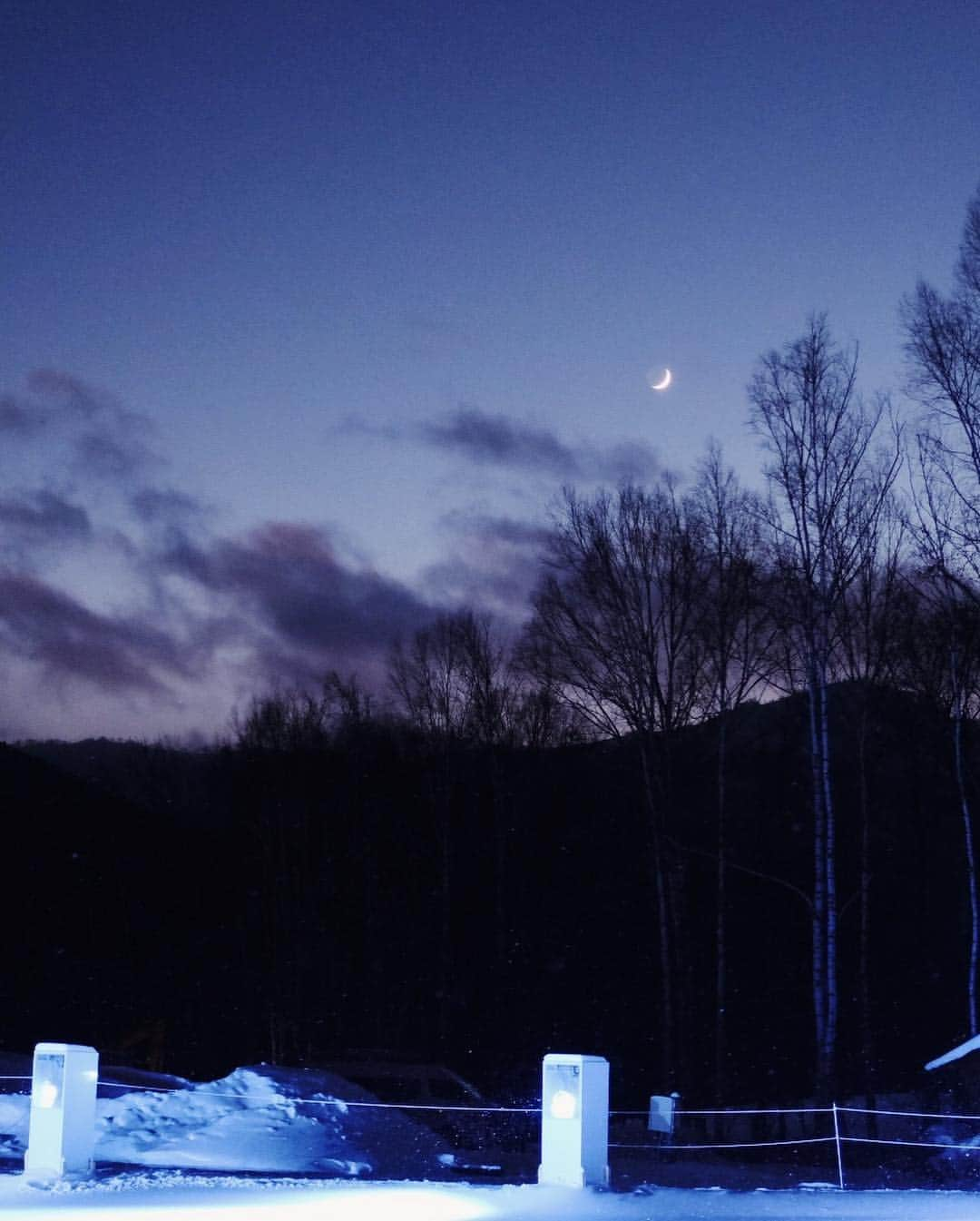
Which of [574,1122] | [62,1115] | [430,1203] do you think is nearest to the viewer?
[430,1203]

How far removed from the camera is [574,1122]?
→ 10359mm

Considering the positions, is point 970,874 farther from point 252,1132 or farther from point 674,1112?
point 252,1132

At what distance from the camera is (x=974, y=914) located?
78.7ft

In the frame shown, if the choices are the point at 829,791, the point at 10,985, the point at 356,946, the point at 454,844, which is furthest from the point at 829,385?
the point at 10,985

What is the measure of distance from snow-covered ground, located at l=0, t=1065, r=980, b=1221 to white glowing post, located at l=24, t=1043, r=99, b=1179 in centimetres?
28

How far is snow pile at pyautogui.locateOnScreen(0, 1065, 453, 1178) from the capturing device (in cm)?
1188

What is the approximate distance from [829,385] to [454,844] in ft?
79.1

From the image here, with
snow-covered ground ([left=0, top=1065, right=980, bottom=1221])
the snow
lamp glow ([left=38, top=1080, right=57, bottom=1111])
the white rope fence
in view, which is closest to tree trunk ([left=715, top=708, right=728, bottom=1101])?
the white rope fence

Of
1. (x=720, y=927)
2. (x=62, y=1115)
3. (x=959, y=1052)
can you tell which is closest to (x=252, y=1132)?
(x=62, y=1115)

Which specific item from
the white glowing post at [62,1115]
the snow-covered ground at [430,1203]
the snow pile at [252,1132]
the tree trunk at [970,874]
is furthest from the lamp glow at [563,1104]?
the tree trunk at [970,874]

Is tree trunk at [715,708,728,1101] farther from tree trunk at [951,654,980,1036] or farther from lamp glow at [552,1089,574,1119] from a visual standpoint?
lamp glow at [552,1089,574,1119]

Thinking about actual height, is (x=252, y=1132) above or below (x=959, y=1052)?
below

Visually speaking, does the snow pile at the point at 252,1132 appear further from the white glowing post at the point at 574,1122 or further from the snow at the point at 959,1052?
the snow at the point at 959,1052

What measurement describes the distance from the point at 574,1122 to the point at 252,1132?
3734mm
